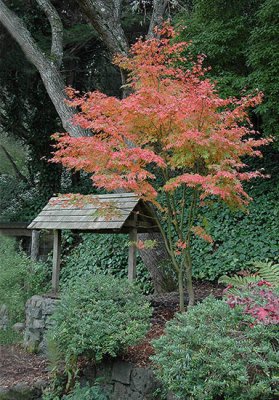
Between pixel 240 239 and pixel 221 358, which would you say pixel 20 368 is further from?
pixel 240 239

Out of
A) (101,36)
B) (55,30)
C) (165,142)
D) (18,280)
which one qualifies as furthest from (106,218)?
(55,30)

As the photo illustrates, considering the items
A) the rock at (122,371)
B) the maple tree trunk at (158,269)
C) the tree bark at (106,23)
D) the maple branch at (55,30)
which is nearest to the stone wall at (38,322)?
the rock at (122,371)

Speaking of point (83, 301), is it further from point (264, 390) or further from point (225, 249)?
point (225, 249)

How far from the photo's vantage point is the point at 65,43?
12.3 meters

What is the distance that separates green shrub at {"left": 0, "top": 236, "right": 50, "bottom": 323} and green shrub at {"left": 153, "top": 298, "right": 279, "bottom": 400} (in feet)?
17.7

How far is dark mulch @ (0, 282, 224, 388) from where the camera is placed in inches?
203

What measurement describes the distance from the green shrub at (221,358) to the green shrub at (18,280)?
17.7 ft

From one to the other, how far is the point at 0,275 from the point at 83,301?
4543 mm

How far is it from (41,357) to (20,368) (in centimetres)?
43

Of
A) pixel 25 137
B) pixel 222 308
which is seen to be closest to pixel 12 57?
pixel 25 137

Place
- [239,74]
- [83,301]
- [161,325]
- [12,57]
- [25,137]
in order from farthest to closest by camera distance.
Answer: [25,137]
[12,57]
[239,74]
[161,325]
[83,301]

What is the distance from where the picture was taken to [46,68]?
32.0 ft

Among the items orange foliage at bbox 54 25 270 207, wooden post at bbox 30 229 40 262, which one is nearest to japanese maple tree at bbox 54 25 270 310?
orange foliage at bbox 54 25 270 207

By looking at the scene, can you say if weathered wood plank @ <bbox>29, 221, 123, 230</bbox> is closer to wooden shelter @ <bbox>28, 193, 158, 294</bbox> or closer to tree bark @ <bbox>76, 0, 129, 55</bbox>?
wooden shelter @ <bbox>28, 193, 158, 294</bbox>
